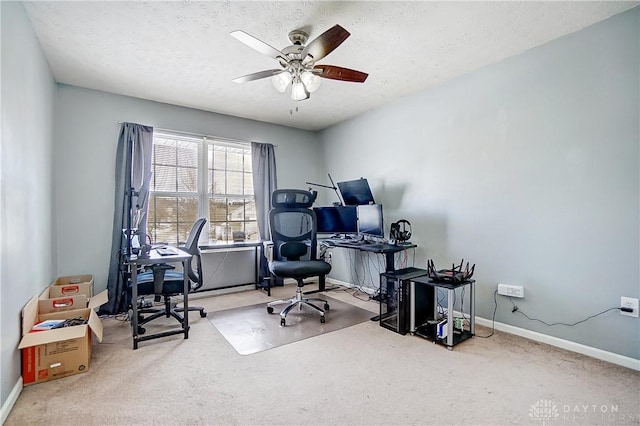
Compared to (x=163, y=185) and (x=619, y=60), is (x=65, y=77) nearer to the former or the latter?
(x=163, y=185)

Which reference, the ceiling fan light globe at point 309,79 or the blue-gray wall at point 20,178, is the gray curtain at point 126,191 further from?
the ceiling fan light globe at point 309,79

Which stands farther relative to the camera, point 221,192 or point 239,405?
point 221,192

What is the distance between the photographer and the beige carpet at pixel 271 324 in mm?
2566

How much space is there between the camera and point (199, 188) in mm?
4090

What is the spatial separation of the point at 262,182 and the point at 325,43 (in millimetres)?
2761

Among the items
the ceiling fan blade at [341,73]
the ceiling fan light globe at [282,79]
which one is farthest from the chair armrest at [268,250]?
the ceiling fan blade at [341,73]

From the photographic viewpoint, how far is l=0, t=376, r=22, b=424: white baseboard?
5.21 feet

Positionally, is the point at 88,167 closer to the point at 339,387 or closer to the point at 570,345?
the point at 339,387

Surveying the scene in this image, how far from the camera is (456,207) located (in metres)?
3.16

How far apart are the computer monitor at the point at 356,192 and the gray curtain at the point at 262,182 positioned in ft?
3.70

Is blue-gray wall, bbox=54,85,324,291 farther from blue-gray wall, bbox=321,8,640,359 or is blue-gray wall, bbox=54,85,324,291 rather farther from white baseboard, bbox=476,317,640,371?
white baseboard, bbox=476,317,640,371

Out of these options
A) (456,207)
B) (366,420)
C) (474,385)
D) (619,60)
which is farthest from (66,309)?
(619,60)

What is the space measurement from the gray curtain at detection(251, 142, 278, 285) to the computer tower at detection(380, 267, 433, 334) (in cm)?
212

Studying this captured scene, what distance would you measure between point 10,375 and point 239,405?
4.33ft
